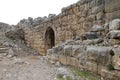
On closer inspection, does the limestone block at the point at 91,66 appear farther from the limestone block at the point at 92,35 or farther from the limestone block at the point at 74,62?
the limestone block at the point at 92,35

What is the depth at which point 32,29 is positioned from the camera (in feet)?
50.4

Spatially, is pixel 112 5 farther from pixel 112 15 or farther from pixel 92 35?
pixel 92 35

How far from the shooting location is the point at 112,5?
637 cm

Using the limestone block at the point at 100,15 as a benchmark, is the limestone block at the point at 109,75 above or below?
below

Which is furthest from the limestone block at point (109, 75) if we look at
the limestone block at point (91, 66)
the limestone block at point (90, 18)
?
the limestone block at point (90, 18)

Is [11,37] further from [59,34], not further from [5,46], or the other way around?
[59,34]

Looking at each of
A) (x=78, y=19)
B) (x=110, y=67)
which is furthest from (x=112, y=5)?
(x=110, y=67)

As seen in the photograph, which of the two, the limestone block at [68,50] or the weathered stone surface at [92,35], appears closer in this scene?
the weathered stone surface at [92,35]

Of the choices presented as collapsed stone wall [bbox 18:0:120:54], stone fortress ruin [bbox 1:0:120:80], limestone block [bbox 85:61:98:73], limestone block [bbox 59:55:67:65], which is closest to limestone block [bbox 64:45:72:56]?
stone fortress ruin [bbox 1:0:120:80]

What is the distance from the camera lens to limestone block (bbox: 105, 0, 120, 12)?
20.3ft

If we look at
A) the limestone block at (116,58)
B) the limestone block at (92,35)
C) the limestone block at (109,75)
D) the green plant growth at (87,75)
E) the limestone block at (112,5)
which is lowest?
the green plant growth at (87,75)

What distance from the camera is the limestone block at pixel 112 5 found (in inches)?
243

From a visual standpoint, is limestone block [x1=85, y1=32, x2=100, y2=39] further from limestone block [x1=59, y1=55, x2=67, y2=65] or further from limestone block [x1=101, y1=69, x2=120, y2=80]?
limestone block [x1=101, y1=69, x2=120, y2=80]

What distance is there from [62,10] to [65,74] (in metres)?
5.79
